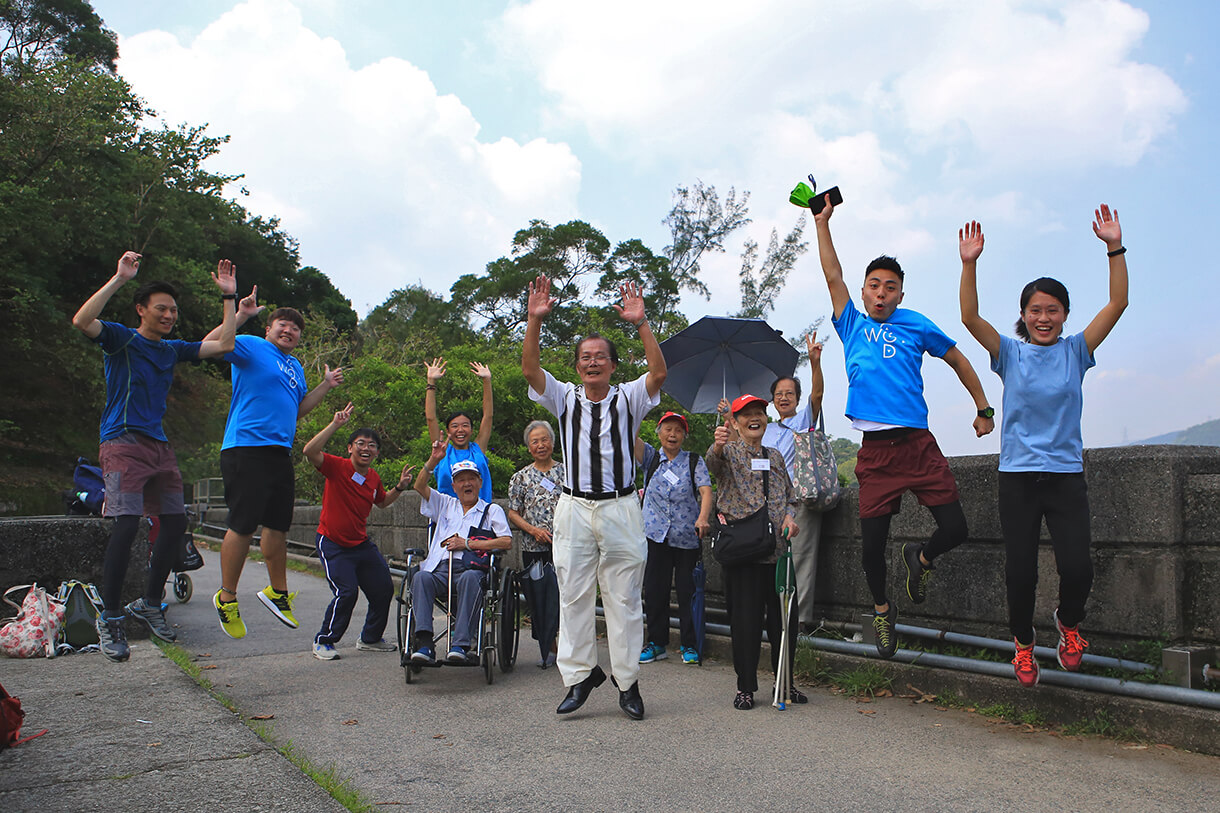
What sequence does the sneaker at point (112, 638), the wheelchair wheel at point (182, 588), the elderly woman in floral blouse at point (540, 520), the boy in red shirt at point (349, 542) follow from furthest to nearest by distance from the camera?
the wheelchair wheel at point (182, 588), the elderly woman in floral blouse at point (540, 520), the boy in red shirt at point (349, 542), the sneaker at point (112, 638)

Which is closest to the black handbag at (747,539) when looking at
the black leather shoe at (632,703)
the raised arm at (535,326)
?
the black leather shoe at (632,703)

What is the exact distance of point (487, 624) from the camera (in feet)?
19.7

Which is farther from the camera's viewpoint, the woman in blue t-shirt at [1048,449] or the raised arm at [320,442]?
the raised arm at [320,442]

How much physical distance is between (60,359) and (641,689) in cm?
2573

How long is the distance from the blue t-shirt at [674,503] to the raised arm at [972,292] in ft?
7.81

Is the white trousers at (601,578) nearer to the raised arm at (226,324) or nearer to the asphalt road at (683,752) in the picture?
the asphalt road at (683,752)

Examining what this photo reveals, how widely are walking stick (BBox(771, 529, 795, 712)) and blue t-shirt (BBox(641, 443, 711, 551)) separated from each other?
1.46 meters

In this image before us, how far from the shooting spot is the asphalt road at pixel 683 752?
3.49 metres

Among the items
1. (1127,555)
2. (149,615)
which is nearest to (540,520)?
(149,615)

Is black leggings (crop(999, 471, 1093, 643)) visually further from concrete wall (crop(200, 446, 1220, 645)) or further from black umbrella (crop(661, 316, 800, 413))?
black umbrella (crop(661, 316, 800, 413))

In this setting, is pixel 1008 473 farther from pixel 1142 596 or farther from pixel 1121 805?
pixel 1121 805

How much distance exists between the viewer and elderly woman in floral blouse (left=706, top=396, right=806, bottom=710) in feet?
17.1

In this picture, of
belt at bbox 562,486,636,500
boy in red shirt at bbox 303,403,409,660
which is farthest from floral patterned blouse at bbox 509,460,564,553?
belt at bbox 562,486,636,500

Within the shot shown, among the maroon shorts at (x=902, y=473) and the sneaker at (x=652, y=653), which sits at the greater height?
the maroon shorts at (x=902, y=473)
